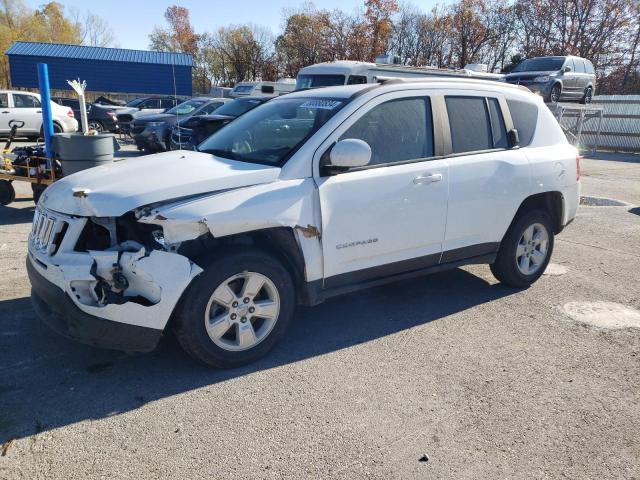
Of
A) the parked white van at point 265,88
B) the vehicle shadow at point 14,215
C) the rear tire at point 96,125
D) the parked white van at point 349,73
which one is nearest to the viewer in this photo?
the vehicle shadow at point 14,215

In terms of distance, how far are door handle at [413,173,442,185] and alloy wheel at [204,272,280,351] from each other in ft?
4.59

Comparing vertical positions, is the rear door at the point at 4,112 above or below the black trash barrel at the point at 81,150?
above

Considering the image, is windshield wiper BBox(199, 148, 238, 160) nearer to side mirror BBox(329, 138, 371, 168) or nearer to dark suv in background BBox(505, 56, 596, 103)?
side mirror BBox(329, 138, 371, 168)

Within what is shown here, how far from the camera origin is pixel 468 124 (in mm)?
4457

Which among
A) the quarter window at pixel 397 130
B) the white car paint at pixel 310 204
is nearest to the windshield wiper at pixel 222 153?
the white car paint at pixel 310 204

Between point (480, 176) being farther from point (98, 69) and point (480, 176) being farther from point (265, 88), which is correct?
point (98, 69)

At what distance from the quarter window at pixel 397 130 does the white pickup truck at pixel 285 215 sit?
1cm

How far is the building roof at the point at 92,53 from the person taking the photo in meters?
37.9

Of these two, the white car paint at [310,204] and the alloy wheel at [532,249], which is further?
the alloy wheel at [532,249]

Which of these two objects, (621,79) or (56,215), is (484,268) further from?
(621,79)

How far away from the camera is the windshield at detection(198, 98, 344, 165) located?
3746mm

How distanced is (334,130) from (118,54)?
1644 inches

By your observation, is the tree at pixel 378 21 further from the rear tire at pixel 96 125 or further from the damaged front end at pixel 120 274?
the damaged front end at pixel 120 274

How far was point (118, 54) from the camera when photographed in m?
40.0
